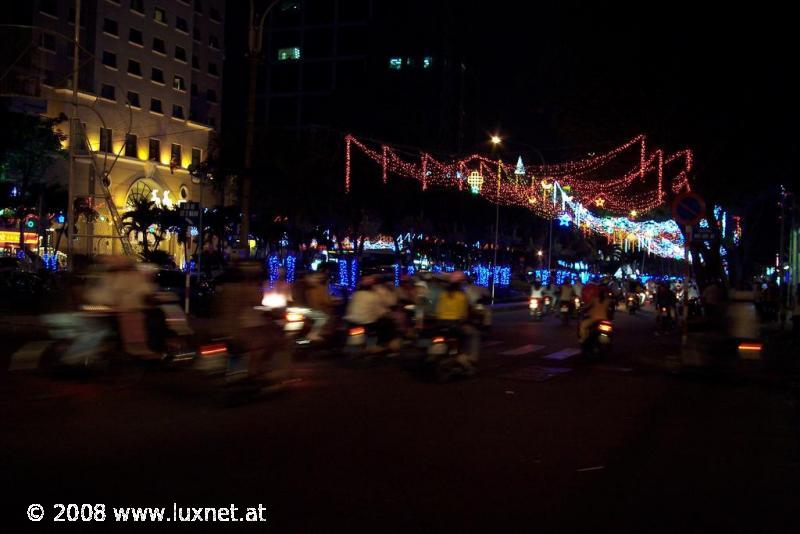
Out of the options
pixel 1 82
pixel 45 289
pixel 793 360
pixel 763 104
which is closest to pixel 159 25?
pixel 1 82

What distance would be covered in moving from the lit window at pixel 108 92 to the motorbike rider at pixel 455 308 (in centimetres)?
5402

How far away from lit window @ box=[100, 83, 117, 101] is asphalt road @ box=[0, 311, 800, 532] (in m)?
53.1

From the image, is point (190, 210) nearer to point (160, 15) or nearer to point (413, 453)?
point (413, 453)

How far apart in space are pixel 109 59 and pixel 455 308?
5585cm

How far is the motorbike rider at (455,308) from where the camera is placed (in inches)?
498

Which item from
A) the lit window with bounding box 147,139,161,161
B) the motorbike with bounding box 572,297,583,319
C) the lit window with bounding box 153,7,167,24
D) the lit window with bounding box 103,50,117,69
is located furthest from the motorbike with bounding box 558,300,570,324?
the lit window with bounding box 153,7,167,24

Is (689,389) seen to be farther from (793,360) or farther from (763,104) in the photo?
(763,104)

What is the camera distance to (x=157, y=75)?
65.6 meters

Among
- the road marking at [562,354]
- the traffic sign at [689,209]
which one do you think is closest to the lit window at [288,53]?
the road marking at [562,354]

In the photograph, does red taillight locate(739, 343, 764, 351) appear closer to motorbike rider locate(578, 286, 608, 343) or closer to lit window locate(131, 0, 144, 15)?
motorbike rider locate(578, 286, 608, 343)

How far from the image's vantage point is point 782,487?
684cm

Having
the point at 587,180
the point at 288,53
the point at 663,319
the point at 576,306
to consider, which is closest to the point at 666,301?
the point at 663,319

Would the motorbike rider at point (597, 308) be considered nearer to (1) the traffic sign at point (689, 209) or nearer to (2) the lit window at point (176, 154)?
(1) the traffic sign at point (689, 209)

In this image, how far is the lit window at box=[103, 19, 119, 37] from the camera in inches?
2373
